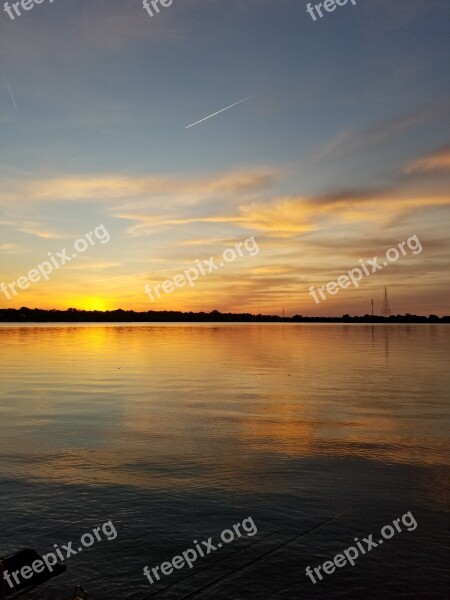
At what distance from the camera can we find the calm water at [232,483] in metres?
9.45

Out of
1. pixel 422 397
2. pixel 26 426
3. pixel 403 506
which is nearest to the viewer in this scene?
pixel 403 506

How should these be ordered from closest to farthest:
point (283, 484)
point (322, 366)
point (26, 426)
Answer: point (283, 484)
point (26, 426)
point (322, 366)

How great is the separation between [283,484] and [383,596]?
5.37 metres

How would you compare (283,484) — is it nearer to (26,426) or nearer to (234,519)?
(234,519)

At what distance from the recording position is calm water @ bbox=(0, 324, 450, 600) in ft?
31.0

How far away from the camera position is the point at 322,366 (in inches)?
1861

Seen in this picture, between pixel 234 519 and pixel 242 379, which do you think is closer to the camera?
pixel 234 519

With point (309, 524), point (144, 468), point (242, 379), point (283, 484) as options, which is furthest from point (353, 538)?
point (242, 379)

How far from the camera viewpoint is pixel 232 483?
14.2 m

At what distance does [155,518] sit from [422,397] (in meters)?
21.1

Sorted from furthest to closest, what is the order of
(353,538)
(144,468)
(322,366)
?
(322,366), (144,468), (353,538)

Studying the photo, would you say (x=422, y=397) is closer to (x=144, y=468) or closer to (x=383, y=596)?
(x=144, y=468)

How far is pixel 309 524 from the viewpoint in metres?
11.4

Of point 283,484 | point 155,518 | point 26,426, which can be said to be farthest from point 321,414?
point 155,518
